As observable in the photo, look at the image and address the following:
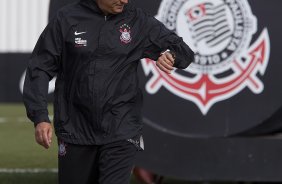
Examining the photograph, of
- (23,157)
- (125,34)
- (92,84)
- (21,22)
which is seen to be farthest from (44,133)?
(21,22)

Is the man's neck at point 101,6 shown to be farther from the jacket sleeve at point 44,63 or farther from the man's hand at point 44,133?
the man's hand at point 44,133

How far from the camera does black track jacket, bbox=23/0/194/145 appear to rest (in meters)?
4.68

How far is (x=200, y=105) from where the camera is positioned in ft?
21.3

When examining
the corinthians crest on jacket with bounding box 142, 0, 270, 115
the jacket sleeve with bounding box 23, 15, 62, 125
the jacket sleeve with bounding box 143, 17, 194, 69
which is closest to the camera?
the jacket sleeve with bounding box 23, 15, 62, 125

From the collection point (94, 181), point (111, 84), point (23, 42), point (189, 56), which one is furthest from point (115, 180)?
point (23, 42)

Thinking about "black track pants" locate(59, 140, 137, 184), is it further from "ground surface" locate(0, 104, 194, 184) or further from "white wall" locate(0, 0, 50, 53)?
"white wall" locate(0, 0, 50, 53)

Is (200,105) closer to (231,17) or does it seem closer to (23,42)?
(231,17)

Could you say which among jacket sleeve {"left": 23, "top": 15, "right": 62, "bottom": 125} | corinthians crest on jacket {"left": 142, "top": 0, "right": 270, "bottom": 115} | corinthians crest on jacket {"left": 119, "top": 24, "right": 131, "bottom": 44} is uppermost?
corinthians crest on jacket {"left": 119, "top": 24, "right": 131, "bottom": 44}

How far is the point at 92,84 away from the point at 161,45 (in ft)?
1.56

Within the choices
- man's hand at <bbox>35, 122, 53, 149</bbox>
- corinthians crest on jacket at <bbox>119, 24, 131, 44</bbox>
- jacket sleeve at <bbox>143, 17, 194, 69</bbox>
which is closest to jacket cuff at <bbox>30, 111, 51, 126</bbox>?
man's hand at <bbox>35, 122, 53, 149</bbox>

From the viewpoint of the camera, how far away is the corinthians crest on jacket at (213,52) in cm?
643

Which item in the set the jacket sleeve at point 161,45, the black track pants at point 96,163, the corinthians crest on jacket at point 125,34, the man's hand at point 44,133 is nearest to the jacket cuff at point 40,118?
the man's hand at point 44,133

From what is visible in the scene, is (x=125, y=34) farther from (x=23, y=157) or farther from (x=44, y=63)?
(x=23, y=157)

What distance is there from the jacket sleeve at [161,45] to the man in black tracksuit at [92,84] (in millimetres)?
92
